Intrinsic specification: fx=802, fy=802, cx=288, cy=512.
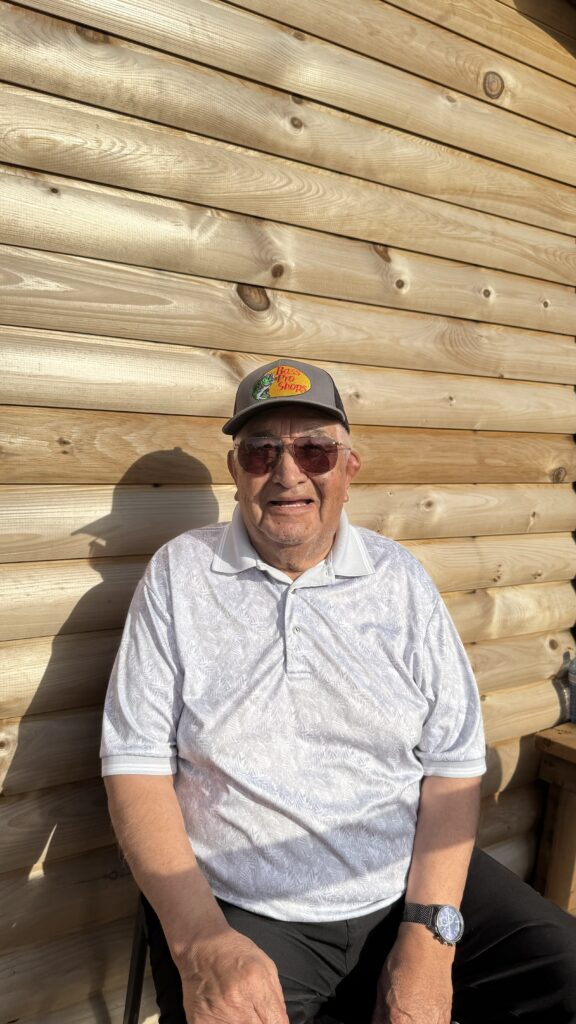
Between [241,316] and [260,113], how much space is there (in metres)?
0.53

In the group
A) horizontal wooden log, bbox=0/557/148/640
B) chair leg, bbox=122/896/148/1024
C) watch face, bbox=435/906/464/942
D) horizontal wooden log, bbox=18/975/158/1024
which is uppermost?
horizontal wooden log, bbox=0/557/148/640

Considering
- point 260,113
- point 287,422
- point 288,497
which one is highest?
point 260,113

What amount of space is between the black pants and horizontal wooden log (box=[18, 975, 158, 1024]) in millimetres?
574

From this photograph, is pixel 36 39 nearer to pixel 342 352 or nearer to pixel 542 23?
pixel 342 352

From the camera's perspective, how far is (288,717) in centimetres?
173

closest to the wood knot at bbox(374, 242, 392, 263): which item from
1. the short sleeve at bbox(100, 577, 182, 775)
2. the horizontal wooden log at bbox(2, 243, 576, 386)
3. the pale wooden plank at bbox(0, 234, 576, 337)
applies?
the pale wooden plank at bbox(0, 234, 576, 337)

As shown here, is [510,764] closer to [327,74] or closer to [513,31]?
[327,74]

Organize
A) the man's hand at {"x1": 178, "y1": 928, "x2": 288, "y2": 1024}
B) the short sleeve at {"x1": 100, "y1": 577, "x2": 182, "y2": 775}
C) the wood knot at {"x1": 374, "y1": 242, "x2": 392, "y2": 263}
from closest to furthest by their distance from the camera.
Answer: the man's hand at {"x1": 178, "y1": 928, "x2": 288, "y2": 1024}
the short sleeve at {"x1": 100, "y1": 577, "x2": 182, "y2": 775}
the wood knot at {"x1": 374, "y1": 242, "x2": 392, "y2": 263}

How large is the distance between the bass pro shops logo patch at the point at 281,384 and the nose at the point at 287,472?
133mm

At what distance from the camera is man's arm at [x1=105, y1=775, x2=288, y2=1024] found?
1.42 m

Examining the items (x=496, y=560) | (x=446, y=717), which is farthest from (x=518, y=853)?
(x=446, y=717)

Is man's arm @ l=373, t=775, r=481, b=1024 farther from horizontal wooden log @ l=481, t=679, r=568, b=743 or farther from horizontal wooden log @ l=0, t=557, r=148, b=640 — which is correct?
horizontal wooden log @ l=481, t=679, r=568, b=743

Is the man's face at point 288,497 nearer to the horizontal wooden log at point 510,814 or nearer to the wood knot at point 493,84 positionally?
Result: the wood knot at point 493,84

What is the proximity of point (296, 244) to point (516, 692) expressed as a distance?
176cm
